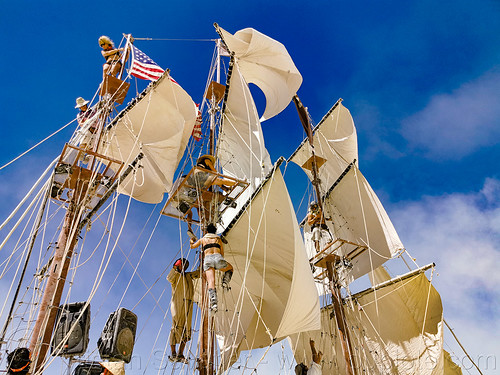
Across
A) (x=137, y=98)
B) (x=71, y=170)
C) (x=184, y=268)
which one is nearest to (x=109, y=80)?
(x=137, y=98)

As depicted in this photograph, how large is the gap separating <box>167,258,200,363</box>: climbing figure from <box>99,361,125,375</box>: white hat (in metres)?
3.46

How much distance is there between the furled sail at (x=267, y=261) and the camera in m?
9.37

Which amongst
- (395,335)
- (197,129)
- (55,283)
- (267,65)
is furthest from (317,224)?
(55,283)

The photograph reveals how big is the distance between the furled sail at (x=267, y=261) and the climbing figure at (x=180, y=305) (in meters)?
0.77

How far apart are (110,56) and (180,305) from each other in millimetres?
7546

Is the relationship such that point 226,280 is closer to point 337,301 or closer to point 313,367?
point 313,367

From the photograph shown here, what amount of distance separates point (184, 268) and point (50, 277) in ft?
10.8

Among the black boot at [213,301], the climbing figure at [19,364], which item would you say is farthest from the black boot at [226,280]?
the climbing figure at [19,364]

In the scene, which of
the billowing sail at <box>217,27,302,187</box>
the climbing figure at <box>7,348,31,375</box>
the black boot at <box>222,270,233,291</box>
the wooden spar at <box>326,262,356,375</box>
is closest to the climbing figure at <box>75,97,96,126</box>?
the billowing sail at <box>217,27,302,187</box>

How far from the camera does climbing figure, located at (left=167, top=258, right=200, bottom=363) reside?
29.7ft

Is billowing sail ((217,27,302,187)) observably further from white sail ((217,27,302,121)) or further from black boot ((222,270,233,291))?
black boot ((222,270,233,291))

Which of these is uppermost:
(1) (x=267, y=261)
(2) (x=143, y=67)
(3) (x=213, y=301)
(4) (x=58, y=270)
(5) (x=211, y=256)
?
(2) (x=143, y=67)

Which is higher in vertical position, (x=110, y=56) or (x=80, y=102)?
(x=110, y=56)

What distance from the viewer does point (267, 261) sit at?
11.8 meters
